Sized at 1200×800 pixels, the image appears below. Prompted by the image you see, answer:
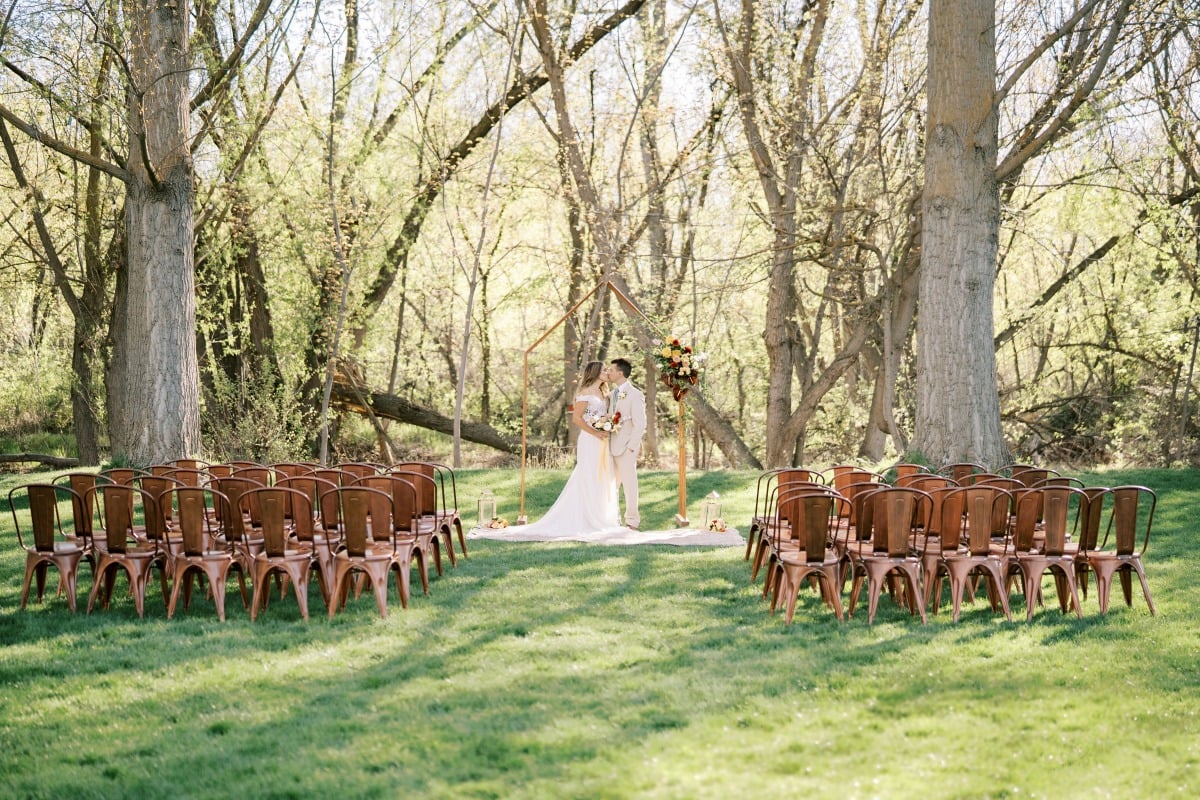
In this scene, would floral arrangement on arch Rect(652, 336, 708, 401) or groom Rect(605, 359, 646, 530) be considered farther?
groom Rect(605, 359, 646, 530)

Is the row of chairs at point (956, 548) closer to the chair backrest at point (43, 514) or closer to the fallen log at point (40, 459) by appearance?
the chair backrest at point (43, 514)

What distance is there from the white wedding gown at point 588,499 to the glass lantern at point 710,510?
871mm

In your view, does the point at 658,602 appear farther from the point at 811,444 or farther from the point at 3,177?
the point at 811,444

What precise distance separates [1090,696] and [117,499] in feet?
20.0

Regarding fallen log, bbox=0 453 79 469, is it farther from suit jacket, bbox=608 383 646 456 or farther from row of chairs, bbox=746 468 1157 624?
row of chairs, bbox=746 468 1157 624

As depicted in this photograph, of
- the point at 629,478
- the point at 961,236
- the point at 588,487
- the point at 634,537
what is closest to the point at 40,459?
the point at 588,487

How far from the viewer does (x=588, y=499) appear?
1159 cm

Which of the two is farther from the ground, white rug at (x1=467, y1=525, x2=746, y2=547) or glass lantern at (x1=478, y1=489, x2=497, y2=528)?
glass lantern at (x1=478, y1=489, x2=497, y2=528)

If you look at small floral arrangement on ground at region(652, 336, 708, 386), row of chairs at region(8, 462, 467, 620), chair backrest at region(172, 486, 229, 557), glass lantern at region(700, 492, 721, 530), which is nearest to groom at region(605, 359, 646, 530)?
small floral arrangement on ground at region(652, 336, 708, 386)

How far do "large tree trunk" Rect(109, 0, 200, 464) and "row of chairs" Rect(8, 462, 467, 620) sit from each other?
14.4 ft

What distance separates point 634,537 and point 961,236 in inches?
200

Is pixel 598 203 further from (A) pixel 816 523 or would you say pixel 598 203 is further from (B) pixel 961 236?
(A) pixel 816 523

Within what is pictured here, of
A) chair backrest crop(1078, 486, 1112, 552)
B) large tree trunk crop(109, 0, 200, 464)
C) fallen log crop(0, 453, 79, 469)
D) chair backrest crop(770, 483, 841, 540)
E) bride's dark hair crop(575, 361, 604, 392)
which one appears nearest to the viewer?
chair backrest crop(1078, 486, 1112, 552)

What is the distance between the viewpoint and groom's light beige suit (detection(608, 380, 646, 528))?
1150cm
